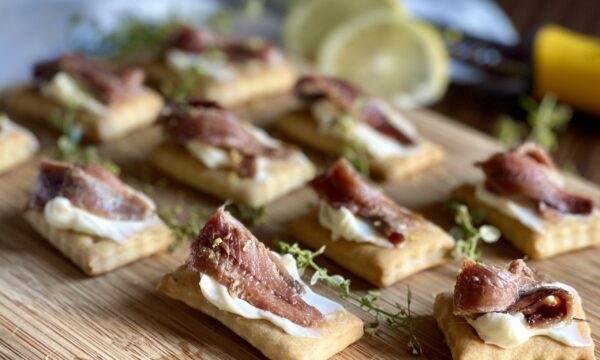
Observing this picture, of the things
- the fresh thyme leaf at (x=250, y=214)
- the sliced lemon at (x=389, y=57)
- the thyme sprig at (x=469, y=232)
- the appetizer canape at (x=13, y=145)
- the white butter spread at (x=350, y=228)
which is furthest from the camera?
the sliced lemon at (x=389, y=57)

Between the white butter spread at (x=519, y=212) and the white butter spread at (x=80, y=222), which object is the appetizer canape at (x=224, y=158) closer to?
the white butter spread at (x=80, y=222)

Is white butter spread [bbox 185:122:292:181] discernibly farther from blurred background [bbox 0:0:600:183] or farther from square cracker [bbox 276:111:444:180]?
blurred background [bbox 0:0:600:183]

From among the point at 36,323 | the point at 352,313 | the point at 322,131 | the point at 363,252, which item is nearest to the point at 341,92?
the point at 322,131

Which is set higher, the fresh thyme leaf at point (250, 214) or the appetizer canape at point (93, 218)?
the appetizer canape at point (93, 218)

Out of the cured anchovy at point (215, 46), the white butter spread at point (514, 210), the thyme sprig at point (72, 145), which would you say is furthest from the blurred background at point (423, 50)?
the white butter spread at point (514, 210)

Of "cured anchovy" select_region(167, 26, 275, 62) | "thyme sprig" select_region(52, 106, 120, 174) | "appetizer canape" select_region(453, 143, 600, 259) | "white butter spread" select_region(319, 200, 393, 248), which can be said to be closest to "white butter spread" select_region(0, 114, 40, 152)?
"thyme sprig" select_region(52, 106, 120, 174)

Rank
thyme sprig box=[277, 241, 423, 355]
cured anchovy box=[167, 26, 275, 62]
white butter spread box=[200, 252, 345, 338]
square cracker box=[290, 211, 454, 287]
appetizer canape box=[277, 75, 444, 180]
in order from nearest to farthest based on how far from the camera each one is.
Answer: white butter spread box=[200, 252, 345, 338]
thyme sprig box=[277, 241, 423, 355]
square cracker box=[290, 211, 454, 287]
appetizer canape box=[277, 75, 444, 180]
cured anchovy box=[167, 26, 275, 62]

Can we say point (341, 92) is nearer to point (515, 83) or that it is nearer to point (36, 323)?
point (515, 83)
